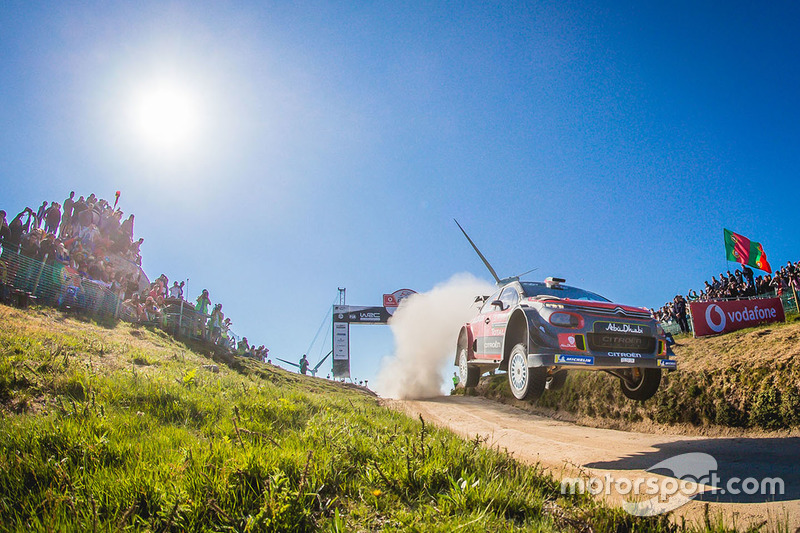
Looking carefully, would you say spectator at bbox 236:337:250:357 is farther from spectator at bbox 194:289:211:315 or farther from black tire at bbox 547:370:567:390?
black tire at bbox 547:370:567:390

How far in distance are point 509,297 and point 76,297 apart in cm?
1708

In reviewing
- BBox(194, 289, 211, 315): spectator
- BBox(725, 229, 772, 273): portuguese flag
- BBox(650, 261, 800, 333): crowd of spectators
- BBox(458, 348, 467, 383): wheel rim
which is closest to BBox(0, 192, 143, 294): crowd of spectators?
BBox(194, 289, 211, 315): spectator

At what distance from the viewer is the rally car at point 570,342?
6.15 meters

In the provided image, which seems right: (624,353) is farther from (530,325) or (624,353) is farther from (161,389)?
(161,389)

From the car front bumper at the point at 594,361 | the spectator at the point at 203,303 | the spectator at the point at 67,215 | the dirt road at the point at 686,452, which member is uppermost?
the spectator at the point at 67,215

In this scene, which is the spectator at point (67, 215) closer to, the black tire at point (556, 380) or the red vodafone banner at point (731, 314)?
the black tire at point (556, 380)

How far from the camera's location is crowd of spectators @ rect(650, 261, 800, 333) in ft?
46.2

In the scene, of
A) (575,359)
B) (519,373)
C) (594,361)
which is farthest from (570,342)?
(519,373)

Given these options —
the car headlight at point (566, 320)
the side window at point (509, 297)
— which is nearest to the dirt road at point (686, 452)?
the car headlight at point (566, 320)

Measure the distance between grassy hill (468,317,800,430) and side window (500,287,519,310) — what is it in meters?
5.47

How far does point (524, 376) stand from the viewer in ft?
20.9

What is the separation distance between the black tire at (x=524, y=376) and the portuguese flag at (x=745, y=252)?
16562 mm

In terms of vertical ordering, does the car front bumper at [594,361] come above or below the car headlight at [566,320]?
below

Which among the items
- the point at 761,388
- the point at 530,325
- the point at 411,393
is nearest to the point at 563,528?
the point at 530,325
